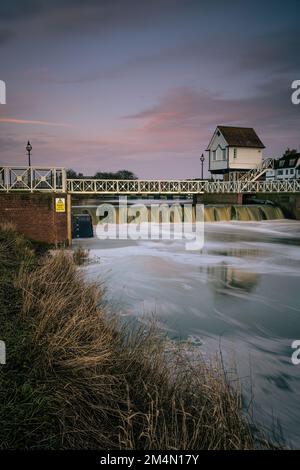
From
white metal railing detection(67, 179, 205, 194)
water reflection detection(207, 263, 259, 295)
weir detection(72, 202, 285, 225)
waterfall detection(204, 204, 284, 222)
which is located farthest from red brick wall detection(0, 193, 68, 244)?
waterfall detection(204, 204, 284, 222)

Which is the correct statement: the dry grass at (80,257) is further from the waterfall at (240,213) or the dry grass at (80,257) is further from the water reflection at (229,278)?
the waterfall at (240,213)

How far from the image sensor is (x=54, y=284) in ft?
24.9

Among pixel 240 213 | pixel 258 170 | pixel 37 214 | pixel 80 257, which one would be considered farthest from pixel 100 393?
pixel 258 170

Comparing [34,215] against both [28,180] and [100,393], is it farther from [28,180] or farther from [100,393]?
[100,393]

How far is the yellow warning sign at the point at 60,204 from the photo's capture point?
16239 millimetres

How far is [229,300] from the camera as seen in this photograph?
9.67 m

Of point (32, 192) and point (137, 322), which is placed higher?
point (32, 192)

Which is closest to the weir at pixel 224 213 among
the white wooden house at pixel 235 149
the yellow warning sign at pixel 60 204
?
the white wooden house at pixel 235 149

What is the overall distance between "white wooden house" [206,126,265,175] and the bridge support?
33.2 meters

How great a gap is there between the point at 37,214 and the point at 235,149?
3477cm

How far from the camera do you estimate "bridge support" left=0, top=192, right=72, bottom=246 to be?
1580cm
